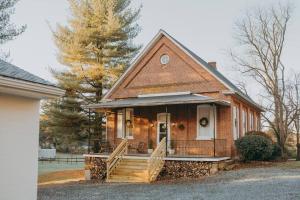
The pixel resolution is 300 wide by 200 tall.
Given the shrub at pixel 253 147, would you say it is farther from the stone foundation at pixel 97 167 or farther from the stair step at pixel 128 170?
the stone foundation at pixel 97 167

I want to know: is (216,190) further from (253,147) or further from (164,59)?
(164,59)

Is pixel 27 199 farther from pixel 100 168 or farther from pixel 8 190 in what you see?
pixel 100 168

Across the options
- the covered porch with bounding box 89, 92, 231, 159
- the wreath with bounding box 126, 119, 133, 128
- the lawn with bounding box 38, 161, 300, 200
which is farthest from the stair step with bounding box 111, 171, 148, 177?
the wreath with bounding box 126, 119, 133, 128

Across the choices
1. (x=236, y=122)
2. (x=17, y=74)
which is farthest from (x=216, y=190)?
(x=236, y=122)

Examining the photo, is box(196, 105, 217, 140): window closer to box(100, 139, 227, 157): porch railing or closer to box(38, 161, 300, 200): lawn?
box(100, 139, 227, 157): porch railing

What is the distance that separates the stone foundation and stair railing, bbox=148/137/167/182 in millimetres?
3600

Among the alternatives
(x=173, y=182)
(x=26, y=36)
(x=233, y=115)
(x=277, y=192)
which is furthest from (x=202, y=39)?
(x=277, y=192)

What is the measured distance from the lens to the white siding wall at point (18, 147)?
5781 mm

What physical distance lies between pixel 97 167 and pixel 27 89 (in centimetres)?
1562

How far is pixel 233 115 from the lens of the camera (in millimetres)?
22312

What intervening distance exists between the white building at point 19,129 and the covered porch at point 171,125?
13382 mm

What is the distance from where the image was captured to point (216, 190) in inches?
517

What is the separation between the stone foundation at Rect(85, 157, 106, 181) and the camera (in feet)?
67.5

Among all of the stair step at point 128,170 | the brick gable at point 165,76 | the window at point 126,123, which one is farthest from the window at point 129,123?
the stair step at point 128,170
